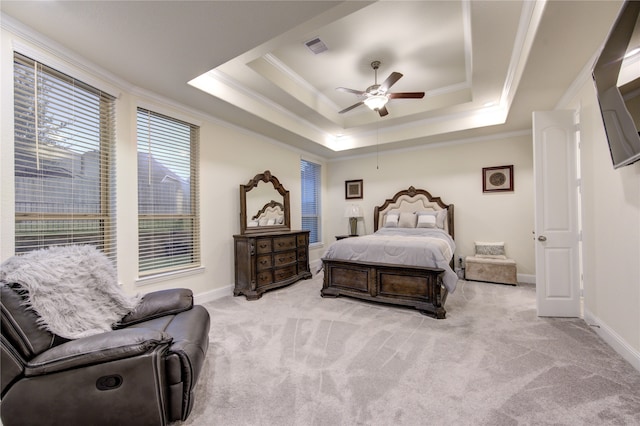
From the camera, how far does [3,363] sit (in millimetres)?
1217

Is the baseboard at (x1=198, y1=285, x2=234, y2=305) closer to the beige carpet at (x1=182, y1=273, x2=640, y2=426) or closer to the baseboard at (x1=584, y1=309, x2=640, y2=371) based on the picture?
the beige carpet at (x1=182, y1=273, x2=640, y2=426)

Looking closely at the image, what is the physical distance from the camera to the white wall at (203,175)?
2.02 meters

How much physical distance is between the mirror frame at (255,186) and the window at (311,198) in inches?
32.6

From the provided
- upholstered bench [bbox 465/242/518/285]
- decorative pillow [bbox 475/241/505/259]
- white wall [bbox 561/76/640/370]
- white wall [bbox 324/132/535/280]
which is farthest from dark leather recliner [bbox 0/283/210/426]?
white wall [bbox 324/132/535/280]

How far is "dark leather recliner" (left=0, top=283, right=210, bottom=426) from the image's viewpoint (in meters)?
1.25

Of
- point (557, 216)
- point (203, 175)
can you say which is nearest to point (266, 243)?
point (203, 175)

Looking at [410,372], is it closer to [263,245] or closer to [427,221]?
[263,245]

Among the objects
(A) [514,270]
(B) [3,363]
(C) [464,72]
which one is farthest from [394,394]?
(C) [464,72]

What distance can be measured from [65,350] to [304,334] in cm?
179

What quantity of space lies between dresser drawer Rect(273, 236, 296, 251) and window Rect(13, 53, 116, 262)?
6.75 feet

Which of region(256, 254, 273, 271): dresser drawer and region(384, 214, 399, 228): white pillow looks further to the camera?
region(384, 214, 399, 228): white pillow

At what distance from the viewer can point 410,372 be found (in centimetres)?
198

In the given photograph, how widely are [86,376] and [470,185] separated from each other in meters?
5.65

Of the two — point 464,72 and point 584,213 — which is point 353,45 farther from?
point 584,213
